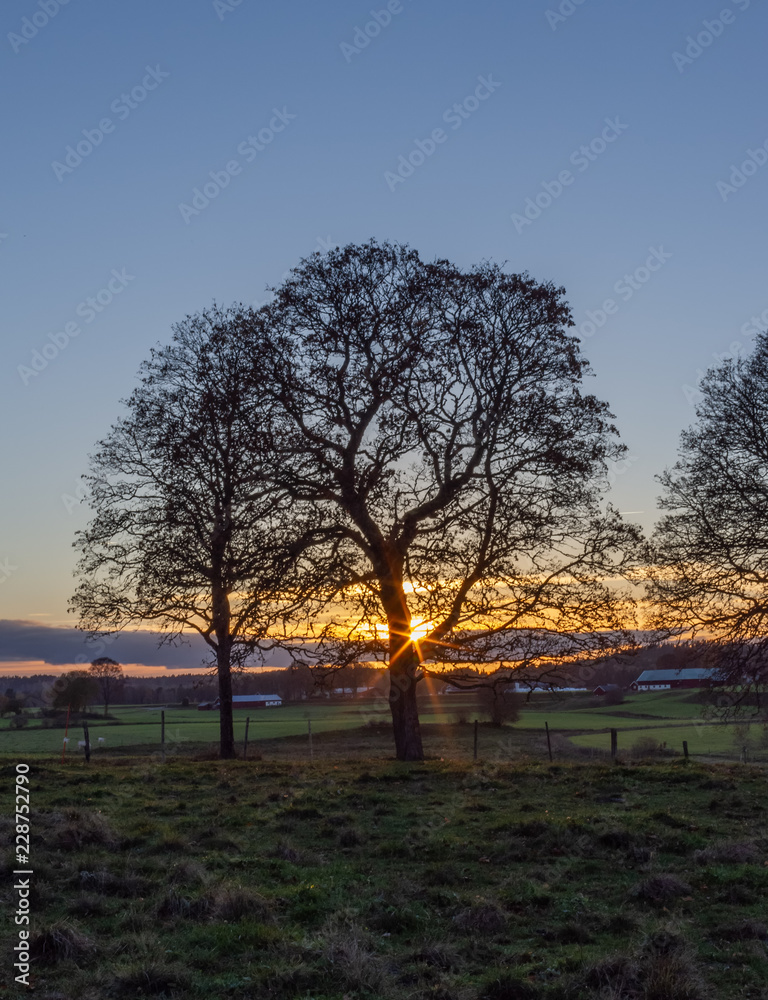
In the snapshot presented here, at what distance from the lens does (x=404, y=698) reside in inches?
901

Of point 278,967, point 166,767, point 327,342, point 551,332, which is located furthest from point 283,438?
point 278,967

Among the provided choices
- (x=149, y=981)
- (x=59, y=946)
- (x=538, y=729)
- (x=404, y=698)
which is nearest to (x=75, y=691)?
(x=538, y=729)

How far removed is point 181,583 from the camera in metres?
26.4

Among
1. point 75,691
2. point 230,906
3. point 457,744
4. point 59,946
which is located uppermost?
point 59,946

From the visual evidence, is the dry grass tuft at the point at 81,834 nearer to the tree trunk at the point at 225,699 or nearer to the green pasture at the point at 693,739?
the tree trunk at the point at 225,699

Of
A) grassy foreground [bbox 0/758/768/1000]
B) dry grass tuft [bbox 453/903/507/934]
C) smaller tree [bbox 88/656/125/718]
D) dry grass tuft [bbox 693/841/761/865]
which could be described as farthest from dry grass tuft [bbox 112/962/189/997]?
smaller tree [bbox 88/656/125/718]

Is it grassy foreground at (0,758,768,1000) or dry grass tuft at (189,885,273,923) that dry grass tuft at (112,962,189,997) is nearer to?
grassy foreground at (0,758,768,1000)

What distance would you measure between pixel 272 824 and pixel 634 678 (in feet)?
468

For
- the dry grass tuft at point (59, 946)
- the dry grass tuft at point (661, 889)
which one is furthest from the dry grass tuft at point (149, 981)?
the dry grass tuft at point (661, 889)

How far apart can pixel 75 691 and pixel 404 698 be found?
6755cm

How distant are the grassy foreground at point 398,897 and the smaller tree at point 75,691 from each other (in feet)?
232

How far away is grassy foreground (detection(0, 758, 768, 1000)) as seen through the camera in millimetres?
6648

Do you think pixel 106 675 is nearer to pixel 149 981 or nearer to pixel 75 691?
pixel 75 691

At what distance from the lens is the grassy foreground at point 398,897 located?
6648 millimetres
